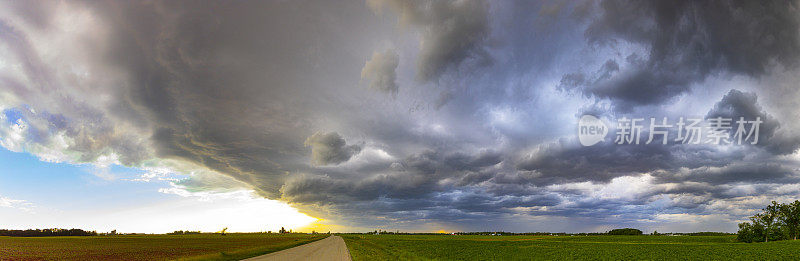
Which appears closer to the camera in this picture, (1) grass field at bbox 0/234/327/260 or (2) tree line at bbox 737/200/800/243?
(1) grass field at bbox 0/234/327/260

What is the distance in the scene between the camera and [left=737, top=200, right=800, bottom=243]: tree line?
10744cm

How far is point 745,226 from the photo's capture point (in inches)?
4380

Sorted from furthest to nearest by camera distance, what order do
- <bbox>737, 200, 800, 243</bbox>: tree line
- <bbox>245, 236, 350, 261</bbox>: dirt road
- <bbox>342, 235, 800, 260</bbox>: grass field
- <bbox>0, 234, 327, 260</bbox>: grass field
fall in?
1. <bbox>737, 200, 800, 243</bbox>: tree line
2. <bbox>342, 235, 800, 260</bbox>: grass field
3. <bbox>0, 234, 327, 260</bbox>: grass field
4. <bbox>245, 236, 350, 261</bbox>: dirt road

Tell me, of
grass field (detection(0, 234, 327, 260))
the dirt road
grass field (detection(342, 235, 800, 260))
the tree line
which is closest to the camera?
the dirt road

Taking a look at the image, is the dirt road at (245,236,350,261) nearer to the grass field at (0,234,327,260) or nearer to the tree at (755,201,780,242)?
the grass field at (0,234,327,260)

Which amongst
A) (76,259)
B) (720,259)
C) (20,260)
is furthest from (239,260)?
(720,259)

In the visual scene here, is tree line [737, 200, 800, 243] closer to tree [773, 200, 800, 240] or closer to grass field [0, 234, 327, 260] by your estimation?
tree [773, 200, 800, 240]

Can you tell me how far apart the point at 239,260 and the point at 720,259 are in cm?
5734

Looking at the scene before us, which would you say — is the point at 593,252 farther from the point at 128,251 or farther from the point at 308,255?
the point at 128,251

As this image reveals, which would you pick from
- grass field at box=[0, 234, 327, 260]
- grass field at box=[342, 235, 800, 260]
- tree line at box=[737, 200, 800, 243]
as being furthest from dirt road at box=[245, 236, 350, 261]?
tree line at box=[737, 200, 800, 243]

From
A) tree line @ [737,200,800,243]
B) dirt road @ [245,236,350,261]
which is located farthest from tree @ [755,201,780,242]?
dirt road @ [245,236,350,261]

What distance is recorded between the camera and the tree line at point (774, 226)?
352 ft

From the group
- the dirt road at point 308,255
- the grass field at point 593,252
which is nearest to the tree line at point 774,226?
the grass field at point 593,252

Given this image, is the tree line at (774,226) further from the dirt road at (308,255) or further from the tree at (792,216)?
the dirt road at (308,255)
